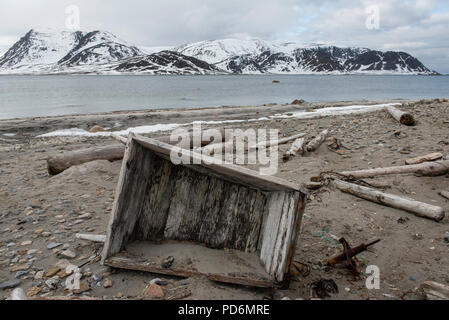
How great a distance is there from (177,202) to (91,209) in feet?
6.63

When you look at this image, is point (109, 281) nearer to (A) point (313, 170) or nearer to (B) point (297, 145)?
(A) point (313, 170)

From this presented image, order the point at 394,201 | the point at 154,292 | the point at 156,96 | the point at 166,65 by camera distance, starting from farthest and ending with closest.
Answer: the point at 166,65
the point at 156,96
the point at 394,201
the point at 154,292

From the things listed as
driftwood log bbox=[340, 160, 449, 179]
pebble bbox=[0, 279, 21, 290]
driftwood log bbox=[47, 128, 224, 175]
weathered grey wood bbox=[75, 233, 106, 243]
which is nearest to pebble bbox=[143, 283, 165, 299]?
weathered grey wood bbox=[75, 233, 106, 243]

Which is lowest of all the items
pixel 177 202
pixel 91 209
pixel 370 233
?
pixel 91 209

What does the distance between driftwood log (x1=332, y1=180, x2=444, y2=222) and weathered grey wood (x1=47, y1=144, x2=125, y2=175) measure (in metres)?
5.26

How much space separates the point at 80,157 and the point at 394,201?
667 cm

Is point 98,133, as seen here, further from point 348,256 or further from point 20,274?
point 348,256

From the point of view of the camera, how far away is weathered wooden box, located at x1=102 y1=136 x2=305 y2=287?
296cm

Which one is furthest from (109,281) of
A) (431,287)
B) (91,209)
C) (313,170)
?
(313,170)

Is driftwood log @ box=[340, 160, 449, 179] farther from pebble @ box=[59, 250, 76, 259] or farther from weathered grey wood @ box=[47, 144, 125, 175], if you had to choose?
weathered grey wood @ box=[47, 144, 125, 175]

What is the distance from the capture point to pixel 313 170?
6680mm

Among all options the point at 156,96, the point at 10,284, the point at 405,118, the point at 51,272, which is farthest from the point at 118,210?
the point at 156,96

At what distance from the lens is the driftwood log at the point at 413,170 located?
5.70 meters

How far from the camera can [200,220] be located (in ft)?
12.6
